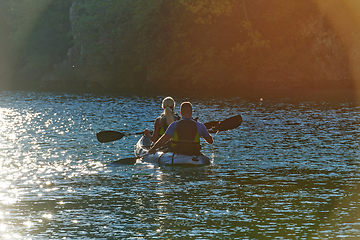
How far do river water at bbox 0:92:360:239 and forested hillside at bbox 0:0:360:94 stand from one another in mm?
30633

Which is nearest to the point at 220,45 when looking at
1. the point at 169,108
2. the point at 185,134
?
the point at 169,108

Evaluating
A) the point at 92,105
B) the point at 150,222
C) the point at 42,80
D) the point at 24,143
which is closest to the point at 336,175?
the point at 150,222

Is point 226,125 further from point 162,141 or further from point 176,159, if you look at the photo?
point 162,141

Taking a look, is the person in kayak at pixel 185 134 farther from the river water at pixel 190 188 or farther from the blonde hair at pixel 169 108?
the blonde hair at pixel 169 108

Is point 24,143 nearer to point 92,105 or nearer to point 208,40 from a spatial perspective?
point 92,105

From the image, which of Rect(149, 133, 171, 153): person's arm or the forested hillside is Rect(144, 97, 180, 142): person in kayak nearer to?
Rect(149, 133, 171, 153): person's arm

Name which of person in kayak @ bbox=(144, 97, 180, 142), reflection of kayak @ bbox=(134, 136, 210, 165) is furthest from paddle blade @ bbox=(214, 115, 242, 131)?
reflection of kayak @ bbox=(134, 136, 210, 165)

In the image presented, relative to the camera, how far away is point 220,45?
55531 millimetres

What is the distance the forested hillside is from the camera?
177ft

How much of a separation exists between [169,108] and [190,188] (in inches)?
130

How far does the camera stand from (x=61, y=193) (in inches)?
477

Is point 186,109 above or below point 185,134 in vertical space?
above

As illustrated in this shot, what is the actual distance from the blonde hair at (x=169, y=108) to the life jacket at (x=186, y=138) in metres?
0.80

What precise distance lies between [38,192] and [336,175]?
7044 millimetres
